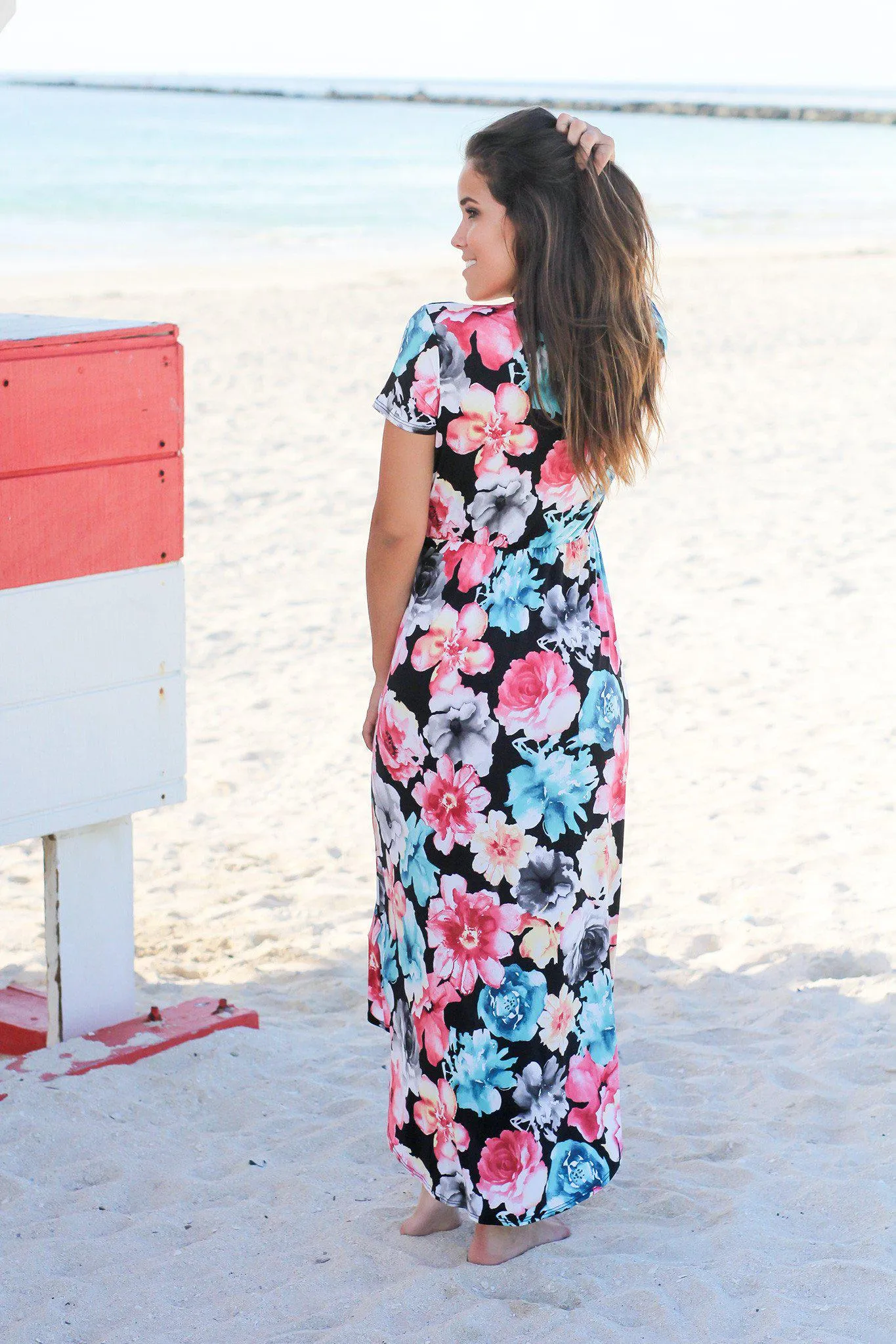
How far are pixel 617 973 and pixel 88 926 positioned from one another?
4.43 feet

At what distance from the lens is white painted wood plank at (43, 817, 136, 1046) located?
127 inches

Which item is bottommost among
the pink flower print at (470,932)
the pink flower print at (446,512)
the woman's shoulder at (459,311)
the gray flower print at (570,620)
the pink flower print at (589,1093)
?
the pink flower print at (589,1093)

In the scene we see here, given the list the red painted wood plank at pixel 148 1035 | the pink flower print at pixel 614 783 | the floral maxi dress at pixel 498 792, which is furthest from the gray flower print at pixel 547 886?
the red painted wood plank at pixel 148 1035

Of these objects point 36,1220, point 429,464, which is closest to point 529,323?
point 429,464

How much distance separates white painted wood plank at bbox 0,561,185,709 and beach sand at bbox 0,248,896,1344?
2.73 ft

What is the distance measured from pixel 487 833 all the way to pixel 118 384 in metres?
1.27

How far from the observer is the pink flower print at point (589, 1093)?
2469 mm

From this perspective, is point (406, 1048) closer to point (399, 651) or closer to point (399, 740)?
point (399, 740)

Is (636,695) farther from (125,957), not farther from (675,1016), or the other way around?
(125,957)

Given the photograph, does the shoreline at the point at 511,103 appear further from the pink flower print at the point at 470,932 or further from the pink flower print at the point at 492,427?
the pink flower print at the point at 470,932

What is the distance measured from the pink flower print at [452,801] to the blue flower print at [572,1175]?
21.9 inches

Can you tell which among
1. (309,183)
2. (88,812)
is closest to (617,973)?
(88,812)

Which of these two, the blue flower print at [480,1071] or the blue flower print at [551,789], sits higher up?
the blue flower print at [551,789]

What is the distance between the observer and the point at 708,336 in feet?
45.0
